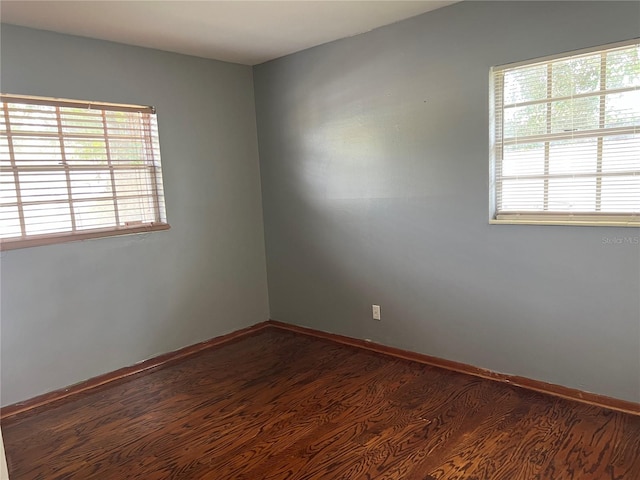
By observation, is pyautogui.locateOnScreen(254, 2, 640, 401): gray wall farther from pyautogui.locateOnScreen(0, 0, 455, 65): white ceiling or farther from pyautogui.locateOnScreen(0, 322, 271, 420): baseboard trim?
pyautogui.locateOnScreen(0, 322, 271, 420): baseboard trim

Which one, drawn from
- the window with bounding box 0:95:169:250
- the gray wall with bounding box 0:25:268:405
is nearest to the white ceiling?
the gray wall with bounding box 0:25:268:405

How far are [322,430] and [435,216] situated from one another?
155cm

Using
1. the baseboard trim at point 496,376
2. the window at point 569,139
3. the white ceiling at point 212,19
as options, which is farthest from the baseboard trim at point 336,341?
the white ceiling at point 212,19

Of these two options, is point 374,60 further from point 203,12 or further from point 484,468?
point 484,468

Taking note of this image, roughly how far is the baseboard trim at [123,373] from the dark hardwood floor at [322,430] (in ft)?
0.28

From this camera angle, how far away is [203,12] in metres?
2.74

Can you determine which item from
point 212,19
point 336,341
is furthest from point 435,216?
point 212,19

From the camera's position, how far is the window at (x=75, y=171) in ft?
9.32

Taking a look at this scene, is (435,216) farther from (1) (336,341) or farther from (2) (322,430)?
(2) (322,430)

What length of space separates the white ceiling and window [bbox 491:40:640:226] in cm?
76

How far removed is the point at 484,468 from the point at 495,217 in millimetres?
1471

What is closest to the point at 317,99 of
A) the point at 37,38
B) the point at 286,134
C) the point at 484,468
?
the point at 286,134

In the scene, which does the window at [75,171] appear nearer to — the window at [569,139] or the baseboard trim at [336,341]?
the baseboard trim at [336,341]

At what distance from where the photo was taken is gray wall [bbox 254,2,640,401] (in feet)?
8.37
